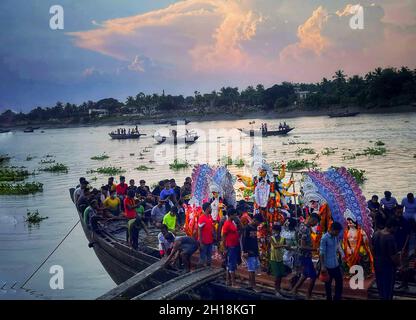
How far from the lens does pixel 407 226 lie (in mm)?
7387

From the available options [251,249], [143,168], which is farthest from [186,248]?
[143,168]

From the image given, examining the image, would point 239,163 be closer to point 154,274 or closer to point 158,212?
point 158,212

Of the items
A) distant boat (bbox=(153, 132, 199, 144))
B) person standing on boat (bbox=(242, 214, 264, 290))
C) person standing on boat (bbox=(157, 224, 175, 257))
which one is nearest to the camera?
person standing on boat (bbox=(242, 214, 264, 290))

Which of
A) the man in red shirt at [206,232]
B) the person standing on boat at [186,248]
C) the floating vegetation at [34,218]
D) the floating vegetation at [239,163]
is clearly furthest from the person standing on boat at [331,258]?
the floating vegetation at [239,163]

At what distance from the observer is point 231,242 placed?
6.88 m

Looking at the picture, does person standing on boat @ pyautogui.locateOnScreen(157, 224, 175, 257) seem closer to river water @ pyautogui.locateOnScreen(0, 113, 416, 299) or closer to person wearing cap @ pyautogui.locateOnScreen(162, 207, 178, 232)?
person wearing cap @ pyautogui.locateOnScreen(162, 207, 178, 232)

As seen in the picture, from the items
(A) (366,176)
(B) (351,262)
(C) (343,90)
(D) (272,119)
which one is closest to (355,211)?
(B) (351,262)

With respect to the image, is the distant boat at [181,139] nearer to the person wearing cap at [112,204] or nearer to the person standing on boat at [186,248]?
the person wearing cap at [112,204]

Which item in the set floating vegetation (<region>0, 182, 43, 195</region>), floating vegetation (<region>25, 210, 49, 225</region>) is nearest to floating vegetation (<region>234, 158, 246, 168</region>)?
floating vegetation (<region>0, 182, 43, 195</region>)

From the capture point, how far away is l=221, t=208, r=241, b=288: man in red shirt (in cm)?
688

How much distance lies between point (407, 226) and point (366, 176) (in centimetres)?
1535

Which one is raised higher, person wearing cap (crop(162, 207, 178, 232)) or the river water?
person wearing cap (crop(162, 207, 178, 232))

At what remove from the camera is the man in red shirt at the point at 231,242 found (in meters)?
6.88
